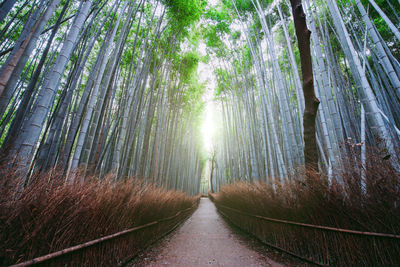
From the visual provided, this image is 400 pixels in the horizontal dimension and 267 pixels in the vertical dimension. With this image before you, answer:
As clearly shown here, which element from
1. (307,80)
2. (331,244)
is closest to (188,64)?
(307,80)

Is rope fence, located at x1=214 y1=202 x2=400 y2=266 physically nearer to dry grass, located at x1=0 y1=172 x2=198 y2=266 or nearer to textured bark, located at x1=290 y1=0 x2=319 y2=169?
textured bark, located at x1=290 y1=0 x2=319 y2=169

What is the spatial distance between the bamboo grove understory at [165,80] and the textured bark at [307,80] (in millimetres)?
20

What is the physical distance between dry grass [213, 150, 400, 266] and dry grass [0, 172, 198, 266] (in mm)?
1930

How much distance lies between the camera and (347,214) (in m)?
1.26

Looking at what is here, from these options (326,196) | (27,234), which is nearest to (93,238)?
(27,234)

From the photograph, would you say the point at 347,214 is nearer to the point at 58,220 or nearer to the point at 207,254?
the point at 207,254

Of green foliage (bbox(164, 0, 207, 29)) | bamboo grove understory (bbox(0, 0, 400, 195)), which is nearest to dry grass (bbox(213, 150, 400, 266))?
bamboo grove understory (bbox(0, 0, 400, 195))

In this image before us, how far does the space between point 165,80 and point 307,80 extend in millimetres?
3724

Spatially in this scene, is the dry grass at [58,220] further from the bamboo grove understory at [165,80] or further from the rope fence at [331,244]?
the rope fence at [331,244]

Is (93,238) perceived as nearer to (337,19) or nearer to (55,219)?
(55,219)

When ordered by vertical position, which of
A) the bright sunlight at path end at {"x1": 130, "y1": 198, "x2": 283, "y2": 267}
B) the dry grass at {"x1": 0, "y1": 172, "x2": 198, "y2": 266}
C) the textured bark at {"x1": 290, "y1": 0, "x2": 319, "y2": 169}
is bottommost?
the bright sunlight at path end at {"x1": 130, "y1": 198, "x2": 283, "y2": 267}

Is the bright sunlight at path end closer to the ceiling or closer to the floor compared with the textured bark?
closer to the floor

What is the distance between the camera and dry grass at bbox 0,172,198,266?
2.37ft

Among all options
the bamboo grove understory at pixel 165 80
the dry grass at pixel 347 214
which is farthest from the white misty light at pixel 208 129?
the dry grass at pixel 347 214
